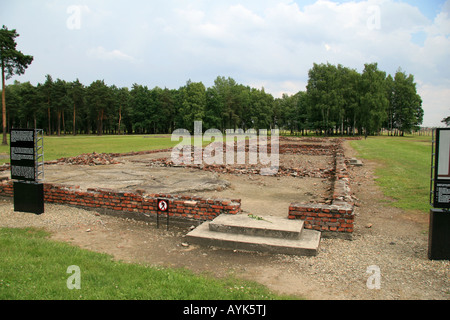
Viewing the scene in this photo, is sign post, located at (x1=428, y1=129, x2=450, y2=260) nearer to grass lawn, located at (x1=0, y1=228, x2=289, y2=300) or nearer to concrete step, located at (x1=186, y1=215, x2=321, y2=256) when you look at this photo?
concrete step, located at (x1=186, y1=215, x2=321, y2=256)

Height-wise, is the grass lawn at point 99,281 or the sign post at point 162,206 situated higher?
the sign post at point 162,206

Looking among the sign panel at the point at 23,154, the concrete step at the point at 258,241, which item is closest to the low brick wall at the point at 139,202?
the concrete step at the point at 258,241

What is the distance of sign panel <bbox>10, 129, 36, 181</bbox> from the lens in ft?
24.9

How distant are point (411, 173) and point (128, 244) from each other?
1310cm

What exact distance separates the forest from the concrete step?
186ft

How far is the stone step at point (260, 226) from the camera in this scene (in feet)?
19.1

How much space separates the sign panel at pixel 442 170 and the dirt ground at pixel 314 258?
98 centimetres

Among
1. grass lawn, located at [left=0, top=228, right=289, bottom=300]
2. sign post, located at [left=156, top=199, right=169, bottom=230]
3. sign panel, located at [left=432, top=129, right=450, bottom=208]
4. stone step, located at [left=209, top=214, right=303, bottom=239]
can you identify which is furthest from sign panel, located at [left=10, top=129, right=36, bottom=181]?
sign panel, located at [left=432, top=129, right=450, bottom=208]

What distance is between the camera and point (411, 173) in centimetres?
1423

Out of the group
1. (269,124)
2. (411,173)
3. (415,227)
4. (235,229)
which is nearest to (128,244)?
(235,229)

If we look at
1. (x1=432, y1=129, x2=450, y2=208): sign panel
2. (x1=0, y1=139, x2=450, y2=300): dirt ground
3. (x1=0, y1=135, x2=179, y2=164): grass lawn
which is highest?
(x1=432, y1=129, x2=450, y2=208): sign panel

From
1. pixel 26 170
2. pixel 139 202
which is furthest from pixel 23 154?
pixel 139 202

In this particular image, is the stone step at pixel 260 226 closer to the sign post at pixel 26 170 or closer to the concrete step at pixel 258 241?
the concrete step at pixel 258 241

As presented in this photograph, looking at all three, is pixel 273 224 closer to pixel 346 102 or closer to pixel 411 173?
pixel 411 173
